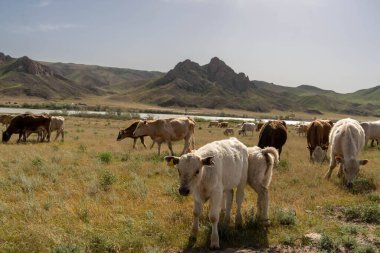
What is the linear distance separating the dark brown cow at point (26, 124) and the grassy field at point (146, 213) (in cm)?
1195

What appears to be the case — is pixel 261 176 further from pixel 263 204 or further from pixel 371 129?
pixel 371 129

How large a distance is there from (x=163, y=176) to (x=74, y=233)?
19.5 ft

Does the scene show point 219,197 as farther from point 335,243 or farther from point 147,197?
point 147,197

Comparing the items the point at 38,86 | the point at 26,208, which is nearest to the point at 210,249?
the point at 26,208

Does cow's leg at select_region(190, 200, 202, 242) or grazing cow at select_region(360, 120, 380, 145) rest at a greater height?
grazing cow at select_region(360, 120, 380, 145)

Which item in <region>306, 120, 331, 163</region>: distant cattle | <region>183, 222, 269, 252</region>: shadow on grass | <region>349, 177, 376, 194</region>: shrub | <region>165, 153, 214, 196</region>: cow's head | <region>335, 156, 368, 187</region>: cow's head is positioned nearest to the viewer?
<region>165, 153, 214, 196</region>: cow's head

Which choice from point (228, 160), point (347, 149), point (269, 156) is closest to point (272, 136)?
point (347, 149)

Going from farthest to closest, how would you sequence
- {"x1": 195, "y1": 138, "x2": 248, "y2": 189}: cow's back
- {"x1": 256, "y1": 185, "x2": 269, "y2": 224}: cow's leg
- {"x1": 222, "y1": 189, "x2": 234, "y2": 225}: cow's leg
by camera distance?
{"x1": 256, "y1": 185, "x2": 269, "y2": 224}: cow's leg, {"x1": 222, "y1": 189, "x2": 234, "y2": 225}: cow's leg, {"x1": 195, "y1": 138, "x2": 248, "y2": 189}: cow's back

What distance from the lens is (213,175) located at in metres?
6.69

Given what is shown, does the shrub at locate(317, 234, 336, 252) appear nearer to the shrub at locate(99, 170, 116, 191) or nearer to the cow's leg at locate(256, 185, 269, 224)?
the cow's leg at locate(256, 185, 269, 224)

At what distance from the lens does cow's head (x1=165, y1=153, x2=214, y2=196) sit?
6219mm

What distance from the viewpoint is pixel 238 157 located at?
749 cm

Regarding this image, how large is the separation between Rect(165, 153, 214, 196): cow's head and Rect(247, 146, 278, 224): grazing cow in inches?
73.0

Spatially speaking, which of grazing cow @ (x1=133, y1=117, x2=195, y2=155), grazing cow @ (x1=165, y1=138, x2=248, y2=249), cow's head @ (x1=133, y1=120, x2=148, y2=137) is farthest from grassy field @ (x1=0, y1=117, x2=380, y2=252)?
cow's head @ (x1=133, y1=120, x2=148, y2=137)
